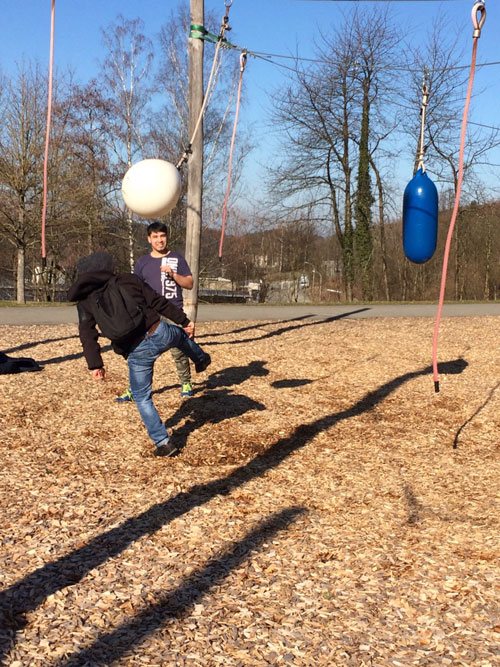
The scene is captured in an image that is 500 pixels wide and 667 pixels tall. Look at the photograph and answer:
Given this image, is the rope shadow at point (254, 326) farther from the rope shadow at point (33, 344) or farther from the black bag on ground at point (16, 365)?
the black bag on ground at point (16, 365)

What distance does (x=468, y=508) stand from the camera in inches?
182

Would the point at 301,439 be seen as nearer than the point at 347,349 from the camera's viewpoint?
Yes

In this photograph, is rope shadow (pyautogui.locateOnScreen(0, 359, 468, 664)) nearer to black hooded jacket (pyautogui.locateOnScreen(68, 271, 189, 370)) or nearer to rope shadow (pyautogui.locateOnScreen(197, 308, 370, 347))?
black hooded jacket (pyautogui.locateOnScreen(68, 271, 189, 370))

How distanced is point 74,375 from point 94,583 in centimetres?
542

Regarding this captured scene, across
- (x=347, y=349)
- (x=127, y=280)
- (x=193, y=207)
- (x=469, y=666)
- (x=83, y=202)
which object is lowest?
(x=469, y=666)

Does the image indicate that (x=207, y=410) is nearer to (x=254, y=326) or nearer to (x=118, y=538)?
(x=118, y=538)

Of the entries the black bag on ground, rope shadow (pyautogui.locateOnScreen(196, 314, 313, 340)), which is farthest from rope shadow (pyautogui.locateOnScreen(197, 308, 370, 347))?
the black bag on ground

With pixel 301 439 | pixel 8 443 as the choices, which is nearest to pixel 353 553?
pixel 301 439

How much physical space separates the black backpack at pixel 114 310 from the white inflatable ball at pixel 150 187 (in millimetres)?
1756

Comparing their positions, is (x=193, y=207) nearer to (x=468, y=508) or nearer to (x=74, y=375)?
(x=74, y=375)

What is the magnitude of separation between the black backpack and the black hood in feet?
0.13

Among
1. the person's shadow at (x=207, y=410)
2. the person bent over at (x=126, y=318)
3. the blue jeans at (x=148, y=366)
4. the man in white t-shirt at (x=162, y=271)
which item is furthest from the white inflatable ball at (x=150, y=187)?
the person's shadow at (x=207, y=410)

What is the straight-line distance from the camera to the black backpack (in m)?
4.78

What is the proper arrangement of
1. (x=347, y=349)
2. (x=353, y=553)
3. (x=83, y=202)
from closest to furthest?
(x=353, y=553) < (x=347, y=349) < (x=83, y=202)
